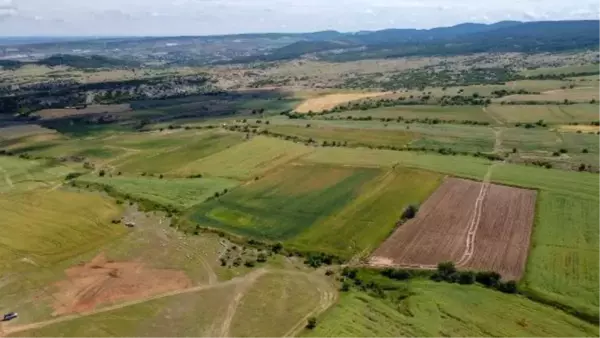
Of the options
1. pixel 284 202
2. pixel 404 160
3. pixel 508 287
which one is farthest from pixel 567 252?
pixel 404 160

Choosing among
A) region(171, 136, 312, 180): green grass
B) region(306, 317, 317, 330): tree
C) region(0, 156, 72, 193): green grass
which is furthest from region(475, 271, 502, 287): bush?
region(0, 156, 72, 193): green grass

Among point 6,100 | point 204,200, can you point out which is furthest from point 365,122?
point 6,100

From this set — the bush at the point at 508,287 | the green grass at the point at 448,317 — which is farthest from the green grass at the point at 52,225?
the bush at the point at 508,287

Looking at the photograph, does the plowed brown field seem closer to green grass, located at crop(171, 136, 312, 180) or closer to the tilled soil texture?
the tilled soil texture

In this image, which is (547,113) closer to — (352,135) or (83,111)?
(352,135)

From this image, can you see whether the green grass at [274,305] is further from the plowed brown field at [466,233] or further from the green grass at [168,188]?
the green grass at [168,188]
